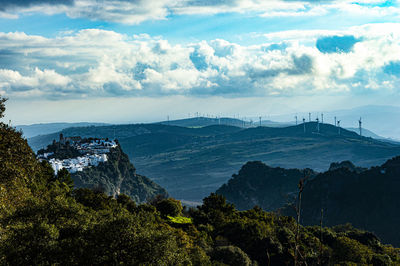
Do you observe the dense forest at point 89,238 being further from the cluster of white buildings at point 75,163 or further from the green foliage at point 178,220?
the cluster of white buildings at point 75,163

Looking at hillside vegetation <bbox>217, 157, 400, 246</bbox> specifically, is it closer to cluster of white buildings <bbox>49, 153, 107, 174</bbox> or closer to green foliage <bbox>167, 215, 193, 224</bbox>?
green foliage <bbox>167, 215, 193, 224</bbox>

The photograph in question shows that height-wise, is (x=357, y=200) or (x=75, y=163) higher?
(x=75, y=163)

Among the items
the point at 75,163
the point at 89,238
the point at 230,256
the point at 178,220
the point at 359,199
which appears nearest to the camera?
the point at 89,238

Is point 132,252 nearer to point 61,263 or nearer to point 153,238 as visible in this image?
point 153,238

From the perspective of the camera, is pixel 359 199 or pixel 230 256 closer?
pixel 230 256

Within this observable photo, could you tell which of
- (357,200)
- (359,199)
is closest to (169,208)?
(357,200)

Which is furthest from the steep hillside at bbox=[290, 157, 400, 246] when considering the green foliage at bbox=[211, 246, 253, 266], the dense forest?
the green foliage at bbox=[211, 246, 253, 266]

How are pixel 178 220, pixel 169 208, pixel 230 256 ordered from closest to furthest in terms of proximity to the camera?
pixel 230 256
pixel 178 220
pixel 169 208

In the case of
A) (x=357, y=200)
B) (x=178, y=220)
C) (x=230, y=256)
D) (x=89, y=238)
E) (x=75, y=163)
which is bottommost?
(x=357, y=200)

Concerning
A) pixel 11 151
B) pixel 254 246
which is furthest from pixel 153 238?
pixel 254 246

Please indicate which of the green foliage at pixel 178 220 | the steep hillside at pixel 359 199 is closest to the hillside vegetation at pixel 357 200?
the steep hillside at pixel 359 199

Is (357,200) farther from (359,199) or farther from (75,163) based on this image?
(75,163)
